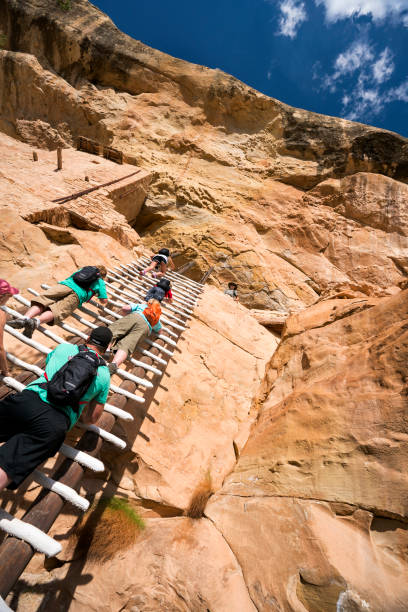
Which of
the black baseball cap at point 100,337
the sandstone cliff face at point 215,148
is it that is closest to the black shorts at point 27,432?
the black baseball cap at point 100,337

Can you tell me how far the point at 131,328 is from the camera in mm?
3141

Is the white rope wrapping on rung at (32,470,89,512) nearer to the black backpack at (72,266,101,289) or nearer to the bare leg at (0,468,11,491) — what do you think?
the bare leg at (0,468,11,491)

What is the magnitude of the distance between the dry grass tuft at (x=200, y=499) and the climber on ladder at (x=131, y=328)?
46.6 inches

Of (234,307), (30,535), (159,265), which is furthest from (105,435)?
(159,265)

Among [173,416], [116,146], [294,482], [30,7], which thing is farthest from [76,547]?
[30,7]

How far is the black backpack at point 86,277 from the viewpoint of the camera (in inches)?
128

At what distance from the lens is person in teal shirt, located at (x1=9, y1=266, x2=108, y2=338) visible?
8.87 ft

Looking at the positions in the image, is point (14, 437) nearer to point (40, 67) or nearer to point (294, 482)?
point (294, 482)

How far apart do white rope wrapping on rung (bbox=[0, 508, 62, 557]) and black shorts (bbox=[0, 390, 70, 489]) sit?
0.16m

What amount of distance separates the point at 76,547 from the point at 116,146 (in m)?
11.8

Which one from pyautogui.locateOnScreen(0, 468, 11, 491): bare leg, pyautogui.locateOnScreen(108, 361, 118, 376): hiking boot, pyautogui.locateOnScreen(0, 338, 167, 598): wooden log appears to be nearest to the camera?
pyautogui.locateOnScreen(0, 338, 167, 598): wooden log

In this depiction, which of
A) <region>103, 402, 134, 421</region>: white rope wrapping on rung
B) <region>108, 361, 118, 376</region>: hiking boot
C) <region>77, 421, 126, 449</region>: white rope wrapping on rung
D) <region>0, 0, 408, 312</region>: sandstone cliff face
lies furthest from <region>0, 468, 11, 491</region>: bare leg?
<region>0, 0, 408, 312</region>: sandstone cliff face

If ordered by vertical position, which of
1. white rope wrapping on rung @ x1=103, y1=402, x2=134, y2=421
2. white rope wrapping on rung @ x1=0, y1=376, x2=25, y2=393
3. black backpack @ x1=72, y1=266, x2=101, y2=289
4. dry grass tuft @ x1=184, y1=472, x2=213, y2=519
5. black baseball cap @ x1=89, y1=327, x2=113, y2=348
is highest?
black backpack @ x1=72, y1=266, x2=101, y2=289

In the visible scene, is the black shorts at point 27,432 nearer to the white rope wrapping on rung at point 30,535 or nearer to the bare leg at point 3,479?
the bare leg at point 3,479
